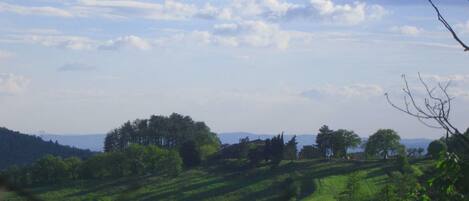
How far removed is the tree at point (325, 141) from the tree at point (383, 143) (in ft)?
17.5

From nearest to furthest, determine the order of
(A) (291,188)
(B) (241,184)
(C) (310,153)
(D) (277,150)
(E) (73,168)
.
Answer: (A) (291,188)
(B) (241,184)
(D) (277,150)
(E) (73,168)
(C) (310,153)

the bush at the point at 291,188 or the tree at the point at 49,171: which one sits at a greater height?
the tree at the point at 49,171

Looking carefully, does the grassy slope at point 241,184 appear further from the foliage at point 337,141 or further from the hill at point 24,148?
the hill at point 24,148

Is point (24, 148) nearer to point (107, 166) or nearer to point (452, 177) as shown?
point (107, 166)

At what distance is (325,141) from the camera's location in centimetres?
9625

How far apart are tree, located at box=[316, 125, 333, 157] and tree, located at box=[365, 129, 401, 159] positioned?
5.33 meters

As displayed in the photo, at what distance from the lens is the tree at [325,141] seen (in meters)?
95.7

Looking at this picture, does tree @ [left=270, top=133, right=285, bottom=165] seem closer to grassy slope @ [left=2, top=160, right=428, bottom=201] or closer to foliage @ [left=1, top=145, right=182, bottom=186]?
grassy slope @ [left=2, top=160, right=428, bottom=201]

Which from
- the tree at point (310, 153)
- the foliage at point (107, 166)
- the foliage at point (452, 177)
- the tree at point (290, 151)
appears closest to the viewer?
the foliage at point (452, 177)

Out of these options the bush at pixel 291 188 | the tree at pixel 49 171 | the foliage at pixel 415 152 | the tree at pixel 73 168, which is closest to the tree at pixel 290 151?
the foliage at pixel 415 152

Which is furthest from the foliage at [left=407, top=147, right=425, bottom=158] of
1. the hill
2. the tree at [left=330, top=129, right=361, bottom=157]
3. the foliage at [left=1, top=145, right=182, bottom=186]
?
the hill

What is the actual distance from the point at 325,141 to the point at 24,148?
88336 mm

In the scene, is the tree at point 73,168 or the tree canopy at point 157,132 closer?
the tree at point 73,168

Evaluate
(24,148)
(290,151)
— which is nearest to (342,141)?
(290,151)
